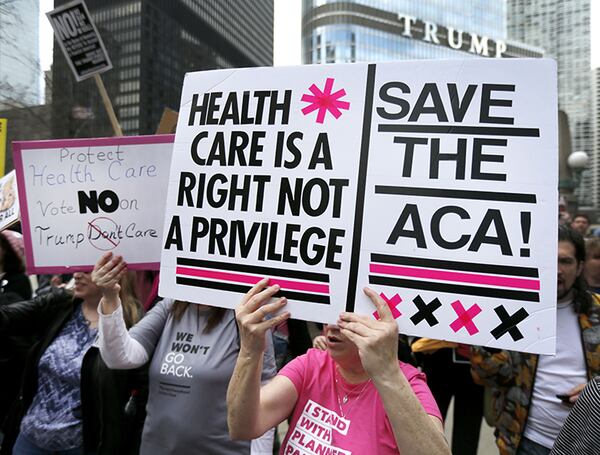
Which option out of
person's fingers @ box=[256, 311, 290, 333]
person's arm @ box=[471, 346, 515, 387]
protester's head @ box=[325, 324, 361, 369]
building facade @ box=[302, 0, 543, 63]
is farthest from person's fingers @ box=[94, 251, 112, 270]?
building facade @ box=[302, 0, 543, 63]

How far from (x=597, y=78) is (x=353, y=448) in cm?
5139

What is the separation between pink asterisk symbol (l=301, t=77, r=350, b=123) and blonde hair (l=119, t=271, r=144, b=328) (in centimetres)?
163

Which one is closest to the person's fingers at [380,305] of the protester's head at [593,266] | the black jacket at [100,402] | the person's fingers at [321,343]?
the person's fingers at [321,343]

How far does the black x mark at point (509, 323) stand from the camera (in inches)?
55.9

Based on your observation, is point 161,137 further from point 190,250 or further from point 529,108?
point 529,108

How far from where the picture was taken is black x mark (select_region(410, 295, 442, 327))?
4.86 ft

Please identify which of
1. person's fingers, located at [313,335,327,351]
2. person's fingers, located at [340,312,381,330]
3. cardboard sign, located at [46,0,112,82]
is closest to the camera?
person's fingers, located at [340,312,381,330]

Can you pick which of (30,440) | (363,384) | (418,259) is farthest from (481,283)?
(30,440)

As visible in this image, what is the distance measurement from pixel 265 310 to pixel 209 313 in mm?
838

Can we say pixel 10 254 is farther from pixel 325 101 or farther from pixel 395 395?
pixel 395 395

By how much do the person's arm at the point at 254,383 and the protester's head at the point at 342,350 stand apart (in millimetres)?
175

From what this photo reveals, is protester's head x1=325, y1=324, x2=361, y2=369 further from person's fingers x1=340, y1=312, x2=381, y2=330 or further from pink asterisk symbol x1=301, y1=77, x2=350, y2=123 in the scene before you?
pink asterisk symbol x1=301, y1=77, x2=350, y2=123

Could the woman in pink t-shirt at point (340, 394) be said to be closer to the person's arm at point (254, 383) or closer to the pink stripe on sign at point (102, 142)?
the person's arm at point (254, 383)

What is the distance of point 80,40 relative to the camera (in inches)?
137
